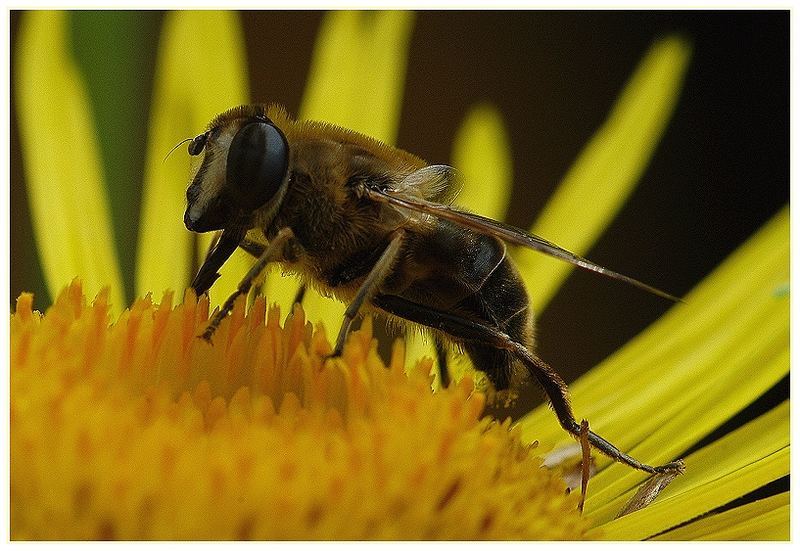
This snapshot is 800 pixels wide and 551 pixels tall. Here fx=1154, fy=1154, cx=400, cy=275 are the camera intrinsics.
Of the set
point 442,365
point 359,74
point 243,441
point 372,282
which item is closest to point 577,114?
point 359,74

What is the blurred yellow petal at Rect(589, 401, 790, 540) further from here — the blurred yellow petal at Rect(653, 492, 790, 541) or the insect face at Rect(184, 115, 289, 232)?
the insect face at Rect(184, 115, 289, 232)

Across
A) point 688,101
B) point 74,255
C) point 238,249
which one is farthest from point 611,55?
point 74,255

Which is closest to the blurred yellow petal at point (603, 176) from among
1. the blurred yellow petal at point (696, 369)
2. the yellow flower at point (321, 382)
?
the yellow flower at point (321, 382)

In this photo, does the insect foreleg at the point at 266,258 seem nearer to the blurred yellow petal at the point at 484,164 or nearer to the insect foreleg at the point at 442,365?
the insect foreleg at the point at 442,365

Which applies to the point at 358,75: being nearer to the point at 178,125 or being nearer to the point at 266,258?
the point at 178,125

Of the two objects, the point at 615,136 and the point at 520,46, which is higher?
the point at 520,46
